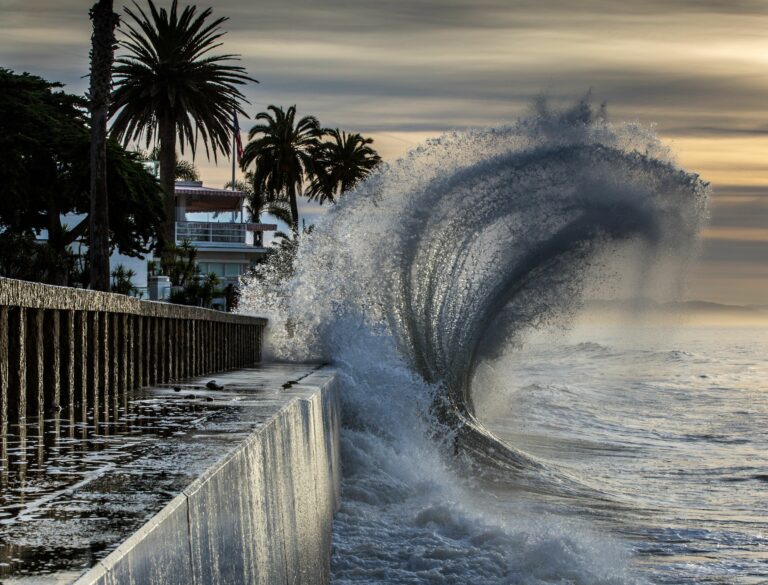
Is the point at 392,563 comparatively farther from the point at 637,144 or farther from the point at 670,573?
the point at 637,144

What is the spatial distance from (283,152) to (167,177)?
17944mm

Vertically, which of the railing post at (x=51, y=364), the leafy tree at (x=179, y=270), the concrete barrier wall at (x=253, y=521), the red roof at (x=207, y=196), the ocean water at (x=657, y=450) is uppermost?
the red roof at (x=207, y=196)

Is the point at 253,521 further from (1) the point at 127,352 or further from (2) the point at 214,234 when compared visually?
(2) the point at 214,234

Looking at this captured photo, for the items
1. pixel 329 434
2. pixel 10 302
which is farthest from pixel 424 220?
pixel 10 302

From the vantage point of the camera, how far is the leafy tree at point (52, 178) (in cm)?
3347

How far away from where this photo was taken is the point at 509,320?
20.5 meters

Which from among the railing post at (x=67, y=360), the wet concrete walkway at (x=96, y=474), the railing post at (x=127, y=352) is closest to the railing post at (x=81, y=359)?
the railing post at (x=67, y=360)

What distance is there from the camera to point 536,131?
18672 mm

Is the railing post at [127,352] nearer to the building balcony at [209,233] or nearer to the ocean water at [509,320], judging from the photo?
the ocean water at [509,320]

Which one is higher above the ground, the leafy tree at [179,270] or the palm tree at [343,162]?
the palm tree at [343,162]

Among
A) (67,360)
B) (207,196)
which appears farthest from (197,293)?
(67,360)

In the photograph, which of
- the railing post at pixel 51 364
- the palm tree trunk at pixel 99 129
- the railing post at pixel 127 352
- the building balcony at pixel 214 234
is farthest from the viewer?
the building balcony at pixel 214 234

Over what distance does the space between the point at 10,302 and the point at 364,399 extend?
7.34 m

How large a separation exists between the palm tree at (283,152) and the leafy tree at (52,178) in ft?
65.7
